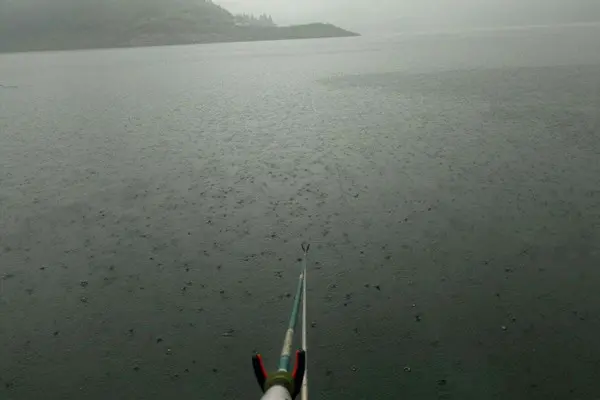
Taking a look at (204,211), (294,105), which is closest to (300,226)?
(204,211)

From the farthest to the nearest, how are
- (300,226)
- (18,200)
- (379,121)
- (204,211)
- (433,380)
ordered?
(379,121) → (18,200) → (204,211) → (300,226) → (433,380)

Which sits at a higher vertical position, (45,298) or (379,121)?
(379,121)

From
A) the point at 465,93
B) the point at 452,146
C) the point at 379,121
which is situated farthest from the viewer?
the point at 465,93

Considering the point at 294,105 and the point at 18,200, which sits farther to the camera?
the point at 294,105

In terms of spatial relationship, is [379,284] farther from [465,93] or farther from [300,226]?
[465,93]

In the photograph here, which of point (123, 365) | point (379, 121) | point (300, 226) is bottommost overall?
point (123, 365)

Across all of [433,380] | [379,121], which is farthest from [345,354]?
[379,121]
